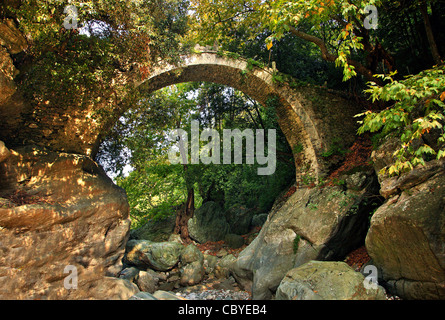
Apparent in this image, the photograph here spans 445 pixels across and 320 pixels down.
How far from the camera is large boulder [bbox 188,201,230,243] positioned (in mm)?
11695

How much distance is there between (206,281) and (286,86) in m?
6.86

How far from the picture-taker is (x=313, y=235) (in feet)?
20.1

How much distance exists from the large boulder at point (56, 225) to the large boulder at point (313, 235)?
3486 millimetres

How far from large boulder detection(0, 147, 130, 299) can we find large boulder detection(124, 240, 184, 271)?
9.87 feet

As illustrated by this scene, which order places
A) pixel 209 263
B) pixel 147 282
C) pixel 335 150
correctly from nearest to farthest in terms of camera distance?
pixel 147 282, pixel 335 150, pixel 209 263

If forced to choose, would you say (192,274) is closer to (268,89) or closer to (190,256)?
(190,256)

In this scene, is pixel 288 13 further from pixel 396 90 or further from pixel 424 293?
pixel 424 293

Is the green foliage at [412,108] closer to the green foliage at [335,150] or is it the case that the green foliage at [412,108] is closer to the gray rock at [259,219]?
the green foliage at [335,150]

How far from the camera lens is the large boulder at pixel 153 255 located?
28.1 ft

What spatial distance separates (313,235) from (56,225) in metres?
5.57

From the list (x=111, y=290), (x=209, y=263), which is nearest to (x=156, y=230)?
(x=209, y=263)

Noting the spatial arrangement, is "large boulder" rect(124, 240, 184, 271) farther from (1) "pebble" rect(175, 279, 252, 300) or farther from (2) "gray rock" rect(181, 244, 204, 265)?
(1) "pebble" rect(175, 279, 252, 300)

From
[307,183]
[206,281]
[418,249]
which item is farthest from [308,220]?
[206,281]

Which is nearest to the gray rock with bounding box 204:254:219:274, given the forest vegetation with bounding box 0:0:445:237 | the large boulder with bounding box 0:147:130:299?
the forest vegetation with bounding box 0:0:445:237
